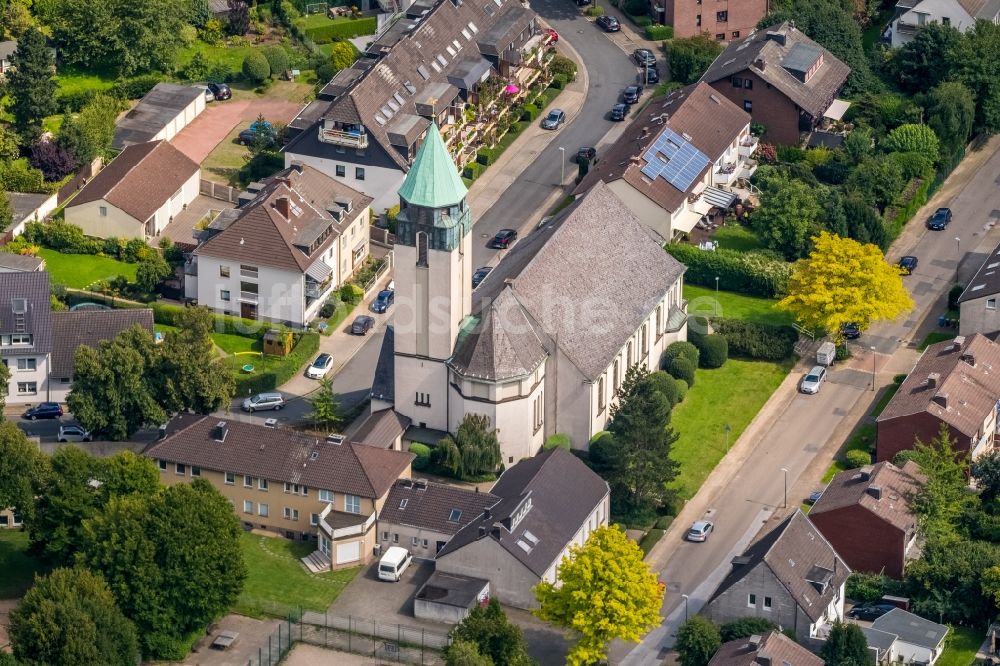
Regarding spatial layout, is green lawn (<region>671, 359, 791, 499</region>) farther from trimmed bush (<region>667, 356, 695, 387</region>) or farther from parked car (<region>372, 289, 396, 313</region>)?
parked car (<region>372, 289, 396, 313</region>)

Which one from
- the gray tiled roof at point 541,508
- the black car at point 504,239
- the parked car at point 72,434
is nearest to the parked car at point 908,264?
the black car at point 504,239

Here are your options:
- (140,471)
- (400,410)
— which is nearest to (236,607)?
(140,471)

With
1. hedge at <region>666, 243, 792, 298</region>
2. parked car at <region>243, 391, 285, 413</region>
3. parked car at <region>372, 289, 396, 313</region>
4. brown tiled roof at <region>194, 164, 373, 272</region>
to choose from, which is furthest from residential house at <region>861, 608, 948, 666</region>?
brown tiled roof at <region>194, 164, 373, 272</region>

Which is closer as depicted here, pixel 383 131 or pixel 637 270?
pixel 637 270

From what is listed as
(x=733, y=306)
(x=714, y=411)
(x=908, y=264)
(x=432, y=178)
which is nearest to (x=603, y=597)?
(x=432, y=178)

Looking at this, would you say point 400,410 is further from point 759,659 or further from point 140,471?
point 759,659
